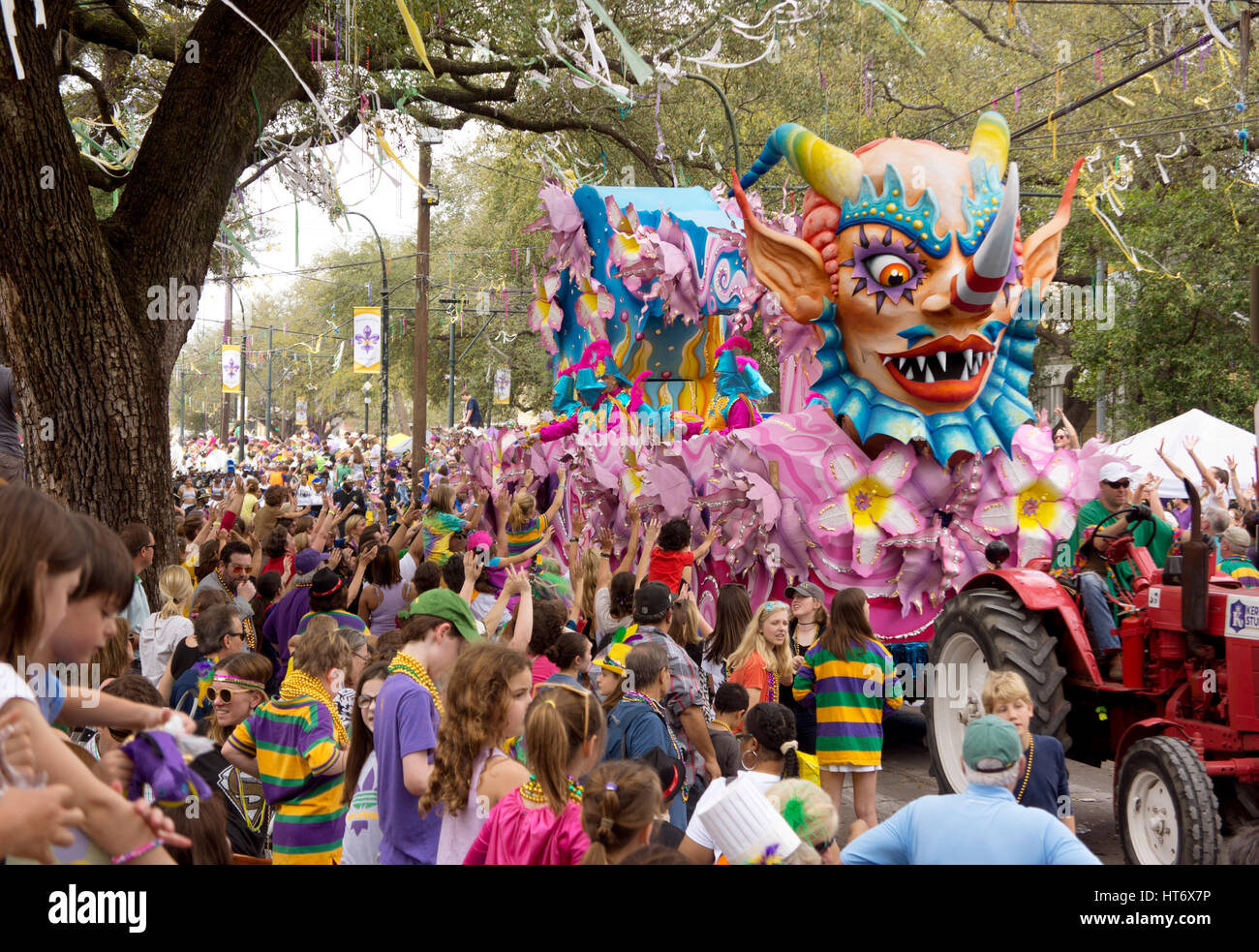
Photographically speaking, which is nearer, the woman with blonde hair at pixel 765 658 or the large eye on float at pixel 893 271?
the woman with blonde hair at pixel 765 658

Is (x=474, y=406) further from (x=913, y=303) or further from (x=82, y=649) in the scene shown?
(x=82, y=649)

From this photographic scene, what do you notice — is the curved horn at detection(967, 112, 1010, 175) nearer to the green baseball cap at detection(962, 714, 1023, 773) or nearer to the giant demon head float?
the giant demon head float

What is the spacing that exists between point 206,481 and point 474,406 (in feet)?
29.5

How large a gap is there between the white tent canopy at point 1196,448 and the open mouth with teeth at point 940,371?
7.28 metres

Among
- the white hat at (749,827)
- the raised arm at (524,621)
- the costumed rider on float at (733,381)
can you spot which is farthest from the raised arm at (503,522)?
the white hat at (749,827)

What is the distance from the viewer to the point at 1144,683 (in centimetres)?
621

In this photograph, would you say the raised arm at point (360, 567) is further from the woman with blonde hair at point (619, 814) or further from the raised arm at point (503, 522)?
the woman with blonde hair at point (619, 814)

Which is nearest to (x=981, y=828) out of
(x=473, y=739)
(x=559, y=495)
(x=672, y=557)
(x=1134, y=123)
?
(x=473, y=739)

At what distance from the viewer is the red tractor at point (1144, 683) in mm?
5258

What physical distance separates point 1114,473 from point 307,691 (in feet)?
18.7

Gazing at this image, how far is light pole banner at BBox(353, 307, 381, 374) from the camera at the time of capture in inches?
941

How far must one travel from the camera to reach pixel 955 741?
7.29 metres

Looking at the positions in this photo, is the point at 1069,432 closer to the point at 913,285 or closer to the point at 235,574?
the point at 913,285
